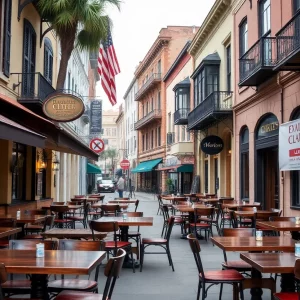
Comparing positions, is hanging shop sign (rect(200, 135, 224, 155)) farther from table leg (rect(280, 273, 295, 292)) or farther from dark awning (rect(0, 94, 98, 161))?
table leg (rect(280, 273, 295, 292))

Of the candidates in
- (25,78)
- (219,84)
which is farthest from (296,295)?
(219,84)

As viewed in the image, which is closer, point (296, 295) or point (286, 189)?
point (296, 295)

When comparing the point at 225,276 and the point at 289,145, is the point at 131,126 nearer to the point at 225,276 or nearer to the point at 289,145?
the point at 289,145

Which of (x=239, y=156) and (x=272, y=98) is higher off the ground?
(x=272, y=98)

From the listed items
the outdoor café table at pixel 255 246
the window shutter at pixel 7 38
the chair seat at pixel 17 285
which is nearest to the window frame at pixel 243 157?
the window shutter at pixel 7 38

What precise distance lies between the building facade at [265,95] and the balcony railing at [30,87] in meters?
6.69

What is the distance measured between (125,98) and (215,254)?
205 ft

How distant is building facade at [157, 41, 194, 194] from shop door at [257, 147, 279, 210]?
41.5 ft

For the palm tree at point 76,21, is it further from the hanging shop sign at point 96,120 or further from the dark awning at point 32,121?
the hanging shop sign at point 96,120

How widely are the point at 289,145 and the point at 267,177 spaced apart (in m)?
4.01

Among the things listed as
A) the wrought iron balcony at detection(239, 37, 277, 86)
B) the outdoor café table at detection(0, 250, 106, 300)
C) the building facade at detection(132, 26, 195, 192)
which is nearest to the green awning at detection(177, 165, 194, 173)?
the building facade at detection(132, 26, 195, 192)

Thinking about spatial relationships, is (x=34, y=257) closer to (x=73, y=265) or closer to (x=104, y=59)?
(x=73, y=265)

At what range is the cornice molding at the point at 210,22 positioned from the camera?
22.7 metres

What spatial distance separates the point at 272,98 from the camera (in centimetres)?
1630
